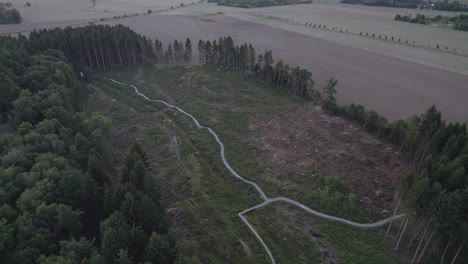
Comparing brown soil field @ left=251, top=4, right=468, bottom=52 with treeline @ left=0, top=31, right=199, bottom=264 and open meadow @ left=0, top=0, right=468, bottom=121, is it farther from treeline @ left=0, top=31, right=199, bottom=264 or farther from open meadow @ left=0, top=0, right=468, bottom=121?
treeline @ left=0, top=31, right=199, bottom=264

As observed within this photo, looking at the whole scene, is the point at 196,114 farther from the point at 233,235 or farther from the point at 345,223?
the point at 345,223

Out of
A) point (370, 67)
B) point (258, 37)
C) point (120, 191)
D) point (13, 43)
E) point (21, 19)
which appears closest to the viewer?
point (120, 191)

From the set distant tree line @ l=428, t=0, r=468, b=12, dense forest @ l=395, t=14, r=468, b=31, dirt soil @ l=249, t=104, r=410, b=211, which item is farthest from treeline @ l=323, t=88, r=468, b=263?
distant tree line @ l=428, t=0, r=468, b=12

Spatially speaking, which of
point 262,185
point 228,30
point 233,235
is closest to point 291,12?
point 228,30

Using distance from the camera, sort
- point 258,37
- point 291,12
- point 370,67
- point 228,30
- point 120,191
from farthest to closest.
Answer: point 291,12
point 228,30
point 258,37
point 370,67
point 120,191

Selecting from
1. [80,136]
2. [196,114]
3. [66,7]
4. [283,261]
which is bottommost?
[283,261]

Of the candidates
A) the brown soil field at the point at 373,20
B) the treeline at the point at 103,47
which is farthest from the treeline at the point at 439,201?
the brown soil field at the point at 373,20

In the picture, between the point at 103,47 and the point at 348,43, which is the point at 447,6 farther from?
the point at 103,47

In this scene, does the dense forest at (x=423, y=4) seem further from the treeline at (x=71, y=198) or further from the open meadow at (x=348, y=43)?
the treeline at (x=71, y=198)
